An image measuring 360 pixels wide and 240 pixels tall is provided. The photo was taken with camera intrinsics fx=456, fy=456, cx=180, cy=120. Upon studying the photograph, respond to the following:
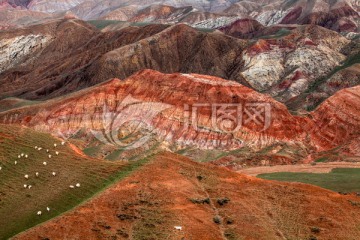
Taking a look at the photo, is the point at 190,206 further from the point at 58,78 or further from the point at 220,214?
the point at 58,78

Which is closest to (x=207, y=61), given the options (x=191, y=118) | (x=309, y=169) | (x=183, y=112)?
(x=183, y=112)

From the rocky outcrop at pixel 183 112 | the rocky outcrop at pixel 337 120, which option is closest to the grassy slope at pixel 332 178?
the rocky outcrop at pixel 183 112

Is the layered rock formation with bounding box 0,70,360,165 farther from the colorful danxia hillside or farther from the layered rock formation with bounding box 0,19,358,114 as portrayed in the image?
the layered rock formation with bounding box 0,19,358,114

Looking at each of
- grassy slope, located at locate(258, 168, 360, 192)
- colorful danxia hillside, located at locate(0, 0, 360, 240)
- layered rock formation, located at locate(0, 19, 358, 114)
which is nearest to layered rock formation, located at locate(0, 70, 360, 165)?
colorful danxia hillside, located at locate(0, 0, 360, 240)

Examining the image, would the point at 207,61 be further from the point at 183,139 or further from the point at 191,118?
the point at 183,139

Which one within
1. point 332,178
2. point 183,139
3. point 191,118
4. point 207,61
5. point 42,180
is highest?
point 42,180

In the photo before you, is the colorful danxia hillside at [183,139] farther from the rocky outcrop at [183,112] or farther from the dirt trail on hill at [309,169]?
Result: the dirt trail on hill at [309,169]
